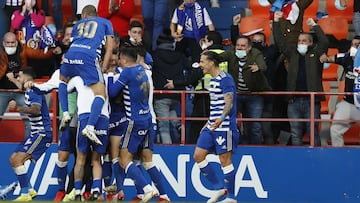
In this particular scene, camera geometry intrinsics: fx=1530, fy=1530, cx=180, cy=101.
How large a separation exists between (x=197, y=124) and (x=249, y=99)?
3.05ft

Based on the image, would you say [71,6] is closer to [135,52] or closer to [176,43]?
[176,43]

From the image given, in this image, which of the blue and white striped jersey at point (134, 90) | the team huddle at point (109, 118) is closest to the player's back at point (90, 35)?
the team huddle at point (109, 118)

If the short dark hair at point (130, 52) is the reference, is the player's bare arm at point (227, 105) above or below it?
below

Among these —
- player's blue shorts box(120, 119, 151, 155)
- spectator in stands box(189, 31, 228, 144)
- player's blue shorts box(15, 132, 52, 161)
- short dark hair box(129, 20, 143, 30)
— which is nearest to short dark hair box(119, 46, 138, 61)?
player's blue shorts box(120, 119, 151, 155)

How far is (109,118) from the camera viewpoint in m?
21.3

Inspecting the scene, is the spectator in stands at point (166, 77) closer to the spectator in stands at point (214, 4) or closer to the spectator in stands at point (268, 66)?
the spectator in stands at point (268, 66)

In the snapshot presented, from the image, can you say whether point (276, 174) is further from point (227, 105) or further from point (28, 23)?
point (28, 23)

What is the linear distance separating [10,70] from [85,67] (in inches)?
143

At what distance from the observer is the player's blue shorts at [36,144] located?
889 inches

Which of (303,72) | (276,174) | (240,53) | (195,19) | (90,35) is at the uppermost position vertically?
(195,19)

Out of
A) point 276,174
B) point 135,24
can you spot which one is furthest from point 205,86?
point 276,174

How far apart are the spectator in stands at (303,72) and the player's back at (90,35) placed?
141 inches

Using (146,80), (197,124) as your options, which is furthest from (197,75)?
(146,80)

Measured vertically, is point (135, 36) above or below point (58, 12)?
below
